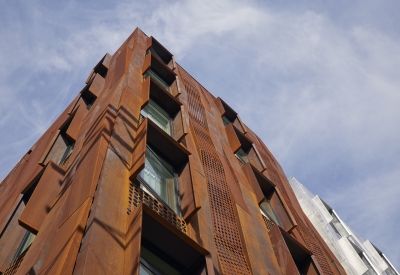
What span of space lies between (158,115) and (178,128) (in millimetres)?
1270

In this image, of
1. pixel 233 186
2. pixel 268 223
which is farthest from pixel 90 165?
pixel 268 223

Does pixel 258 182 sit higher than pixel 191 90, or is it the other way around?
pixel 191 90

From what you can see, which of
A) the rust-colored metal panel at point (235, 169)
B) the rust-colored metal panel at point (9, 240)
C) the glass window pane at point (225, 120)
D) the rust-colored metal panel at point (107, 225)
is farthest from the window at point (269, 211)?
the rust-colored metal panel at point (9, 240)

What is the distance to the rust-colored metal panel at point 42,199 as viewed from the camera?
349 inches

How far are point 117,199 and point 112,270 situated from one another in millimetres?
1880

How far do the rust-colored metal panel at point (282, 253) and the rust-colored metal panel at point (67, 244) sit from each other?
676 centimetres

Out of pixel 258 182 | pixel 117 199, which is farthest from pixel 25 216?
pixel 258 182

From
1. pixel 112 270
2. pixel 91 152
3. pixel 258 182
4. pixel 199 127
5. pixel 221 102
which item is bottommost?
pixel 112 270

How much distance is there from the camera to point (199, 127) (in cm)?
1650

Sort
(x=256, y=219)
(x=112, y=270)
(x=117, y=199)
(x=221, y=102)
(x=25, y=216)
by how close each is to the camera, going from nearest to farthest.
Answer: (x=112, y=270), (x=117, y=199), (x=25, y=216), (x=256, y=219), (x=221, y=102)

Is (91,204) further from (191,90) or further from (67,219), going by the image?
(191,90)

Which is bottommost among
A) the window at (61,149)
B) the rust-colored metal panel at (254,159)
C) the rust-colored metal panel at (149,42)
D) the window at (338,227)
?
the window at (61,149)

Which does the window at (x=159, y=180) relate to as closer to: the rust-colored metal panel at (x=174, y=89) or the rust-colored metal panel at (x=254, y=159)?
the rust-colored metal panel at (x=174, y=89)

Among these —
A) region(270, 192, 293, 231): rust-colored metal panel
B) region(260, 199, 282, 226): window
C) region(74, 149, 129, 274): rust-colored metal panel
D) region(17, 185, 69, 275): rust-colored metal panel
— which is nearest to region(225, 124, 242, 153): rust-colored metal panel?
region(270, 192, 293, 231): rust-colored metal panel
